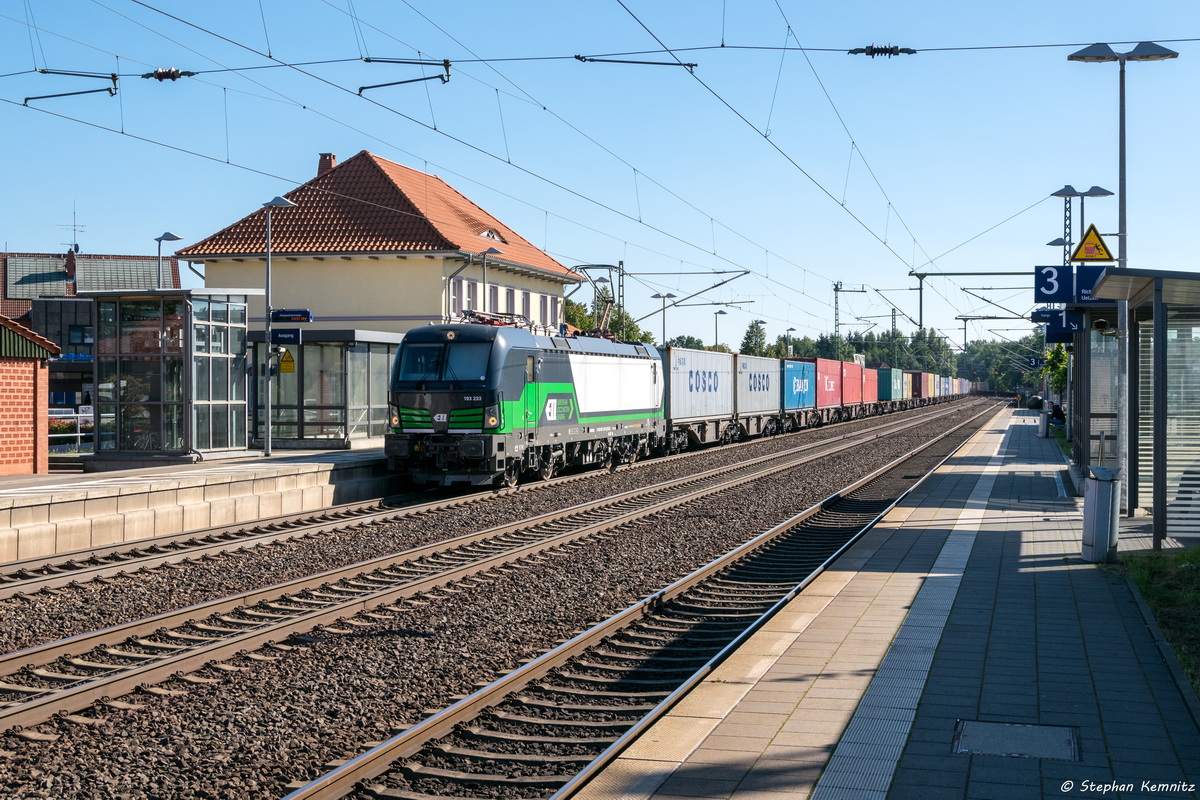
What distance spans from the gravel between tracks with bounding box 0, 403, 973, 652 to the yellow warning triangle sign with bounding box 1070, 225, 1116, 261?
8655 mm

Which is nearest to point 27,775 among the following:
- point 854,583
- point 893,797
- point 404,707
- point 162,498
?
point 404,707

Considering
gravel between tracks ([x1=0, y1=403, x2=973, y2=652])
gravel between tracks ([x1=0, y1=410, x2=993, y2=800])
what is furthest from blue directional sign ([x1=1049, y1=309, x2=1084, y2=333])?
gravel between tracks ([x1=0, y1=410, x2=993, y2=800])

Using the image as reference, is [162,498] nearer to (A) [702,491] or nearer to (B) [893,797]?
(A) [702,491]

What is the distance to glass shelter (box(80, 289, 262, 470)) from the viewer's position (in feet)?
62.0

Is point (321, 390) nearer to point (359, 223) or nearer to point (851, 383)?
point (359, 223)

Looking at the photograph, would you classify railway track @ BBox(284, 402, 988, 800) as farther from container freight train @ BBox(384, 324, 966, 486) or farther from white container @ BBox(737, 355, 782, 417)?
white container @ BBox(737, 355, 782, 417)

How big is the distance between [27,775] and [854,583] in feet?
22.6

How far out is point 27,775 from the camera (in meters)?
5.51

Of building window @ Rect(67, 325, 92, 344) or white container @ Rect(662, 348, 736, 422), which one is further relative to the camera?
building window @ Rect(67, 325, 92, 344)

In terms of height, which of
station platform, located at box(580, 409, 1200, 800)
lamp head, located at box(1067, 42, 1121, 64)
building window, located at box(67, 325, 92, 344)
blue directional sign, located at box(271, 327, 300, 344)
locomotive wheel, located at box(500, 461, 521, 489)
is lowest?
station platform, located at box(580, 409, 1200, 800)

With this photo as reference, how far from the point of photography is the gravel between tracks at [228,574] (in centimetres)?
912

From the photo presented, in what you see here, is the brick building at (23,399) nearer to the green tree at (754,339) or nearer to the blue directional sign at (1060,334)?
the blue directional sign at (1060,334)

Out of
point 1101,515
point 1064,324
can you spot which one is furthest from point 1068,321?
point 1101,515

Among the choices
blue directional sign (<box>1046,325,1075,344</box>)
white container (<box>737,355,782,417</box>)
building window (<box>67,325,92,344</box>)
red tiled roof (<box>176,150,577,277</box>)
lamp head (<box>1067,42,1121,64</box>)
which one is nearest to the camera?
lamp head (<box>1067,42,1121,64</box>)
